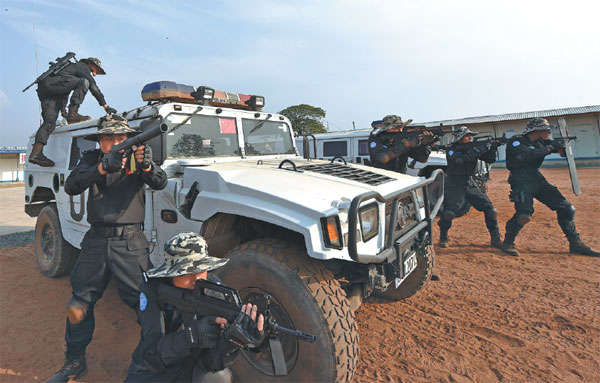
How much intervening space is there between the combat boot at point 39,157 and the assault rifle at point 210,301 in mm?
3646

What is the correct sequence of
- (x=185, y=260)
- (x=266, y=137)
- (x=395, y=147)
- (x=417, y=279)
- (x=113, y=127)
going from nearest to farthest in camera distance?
(x=185, y=260) < (x=113, y=127) < (x=417, y=279) < (x=266, y=137) < (x=395, y=147)

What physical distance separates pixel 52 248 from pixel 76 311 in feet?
8.62

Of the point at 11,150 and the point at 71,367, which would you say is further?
the point at 11,150

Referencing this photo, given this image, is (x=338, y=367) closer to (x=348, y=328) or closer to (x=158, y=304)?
(x=348, y=328)

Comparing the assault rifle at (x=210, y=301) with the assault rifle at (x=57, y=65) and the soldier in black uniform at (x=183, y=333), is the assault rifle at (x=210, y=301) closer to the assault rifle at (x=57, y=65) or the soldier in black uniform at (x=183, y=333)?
the soldier in black uniform at (x=183, y=333)

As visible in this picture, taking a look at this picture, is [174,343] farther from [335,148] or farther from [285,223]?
[335,148]

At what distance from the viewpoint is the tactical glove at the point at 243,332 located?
137 cm

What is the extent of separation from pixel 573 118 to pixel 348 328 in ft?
86.0

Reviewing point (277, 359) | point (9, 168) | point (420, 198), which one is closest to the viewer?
point (277, 359)

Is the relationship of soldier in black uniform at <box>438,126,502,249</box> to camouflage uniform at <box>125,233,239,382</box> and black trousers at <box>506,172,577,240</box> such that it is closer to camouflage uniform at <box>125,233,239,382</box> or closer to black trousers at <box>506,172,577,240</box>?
black trousers at <box>506,172,577,240</box>

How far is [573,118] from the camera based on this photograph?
70.1 feet

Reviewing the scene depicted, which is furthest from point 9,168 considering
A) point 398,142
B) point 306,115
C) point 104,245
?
point 398,142

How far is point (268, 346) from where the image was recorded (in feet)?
6.45

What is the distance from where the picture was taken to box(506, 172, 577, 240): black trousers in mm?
4891
